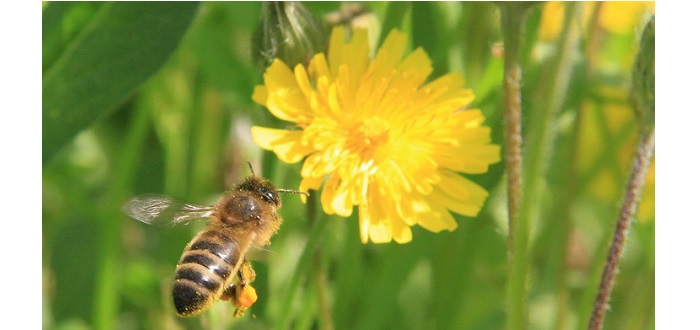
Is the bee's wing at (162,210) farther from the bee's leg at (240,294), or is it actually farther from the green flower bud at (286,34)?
the green flower bud at (286,34)

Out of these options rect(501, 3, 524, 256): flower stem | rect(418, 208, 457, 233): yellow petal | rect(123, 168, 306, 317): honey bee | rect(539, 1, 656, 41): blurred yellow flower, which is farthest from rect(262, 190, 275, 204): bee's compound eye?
rect(539, 1, 656, 41): blurred yellow flower

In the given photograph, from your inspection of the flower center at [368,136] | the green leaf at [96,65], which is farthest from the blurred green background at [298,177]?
the flower center at [368,136]

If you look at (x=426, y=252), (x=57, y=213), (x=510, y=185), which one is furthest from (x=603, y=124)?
(x=57, y=213)

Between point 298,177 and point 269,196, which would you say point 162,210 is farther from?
point 298,177

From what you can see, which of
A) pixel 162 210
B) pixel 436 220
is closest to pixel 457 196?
pixel 436 220

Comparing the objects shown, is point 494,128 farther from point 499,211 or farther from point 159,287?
point 159,287
